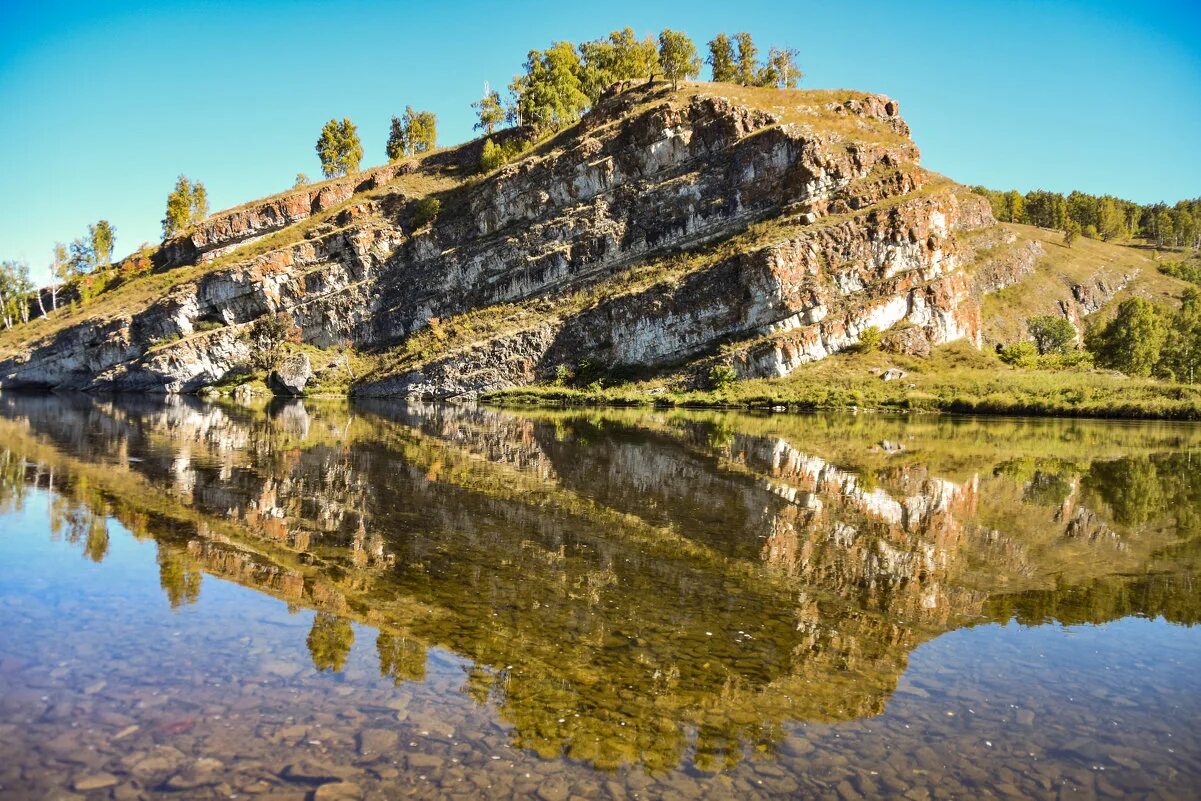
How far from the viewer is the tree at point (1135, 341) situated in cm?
9469

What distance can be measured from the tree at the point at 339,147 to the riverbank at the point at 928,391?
244 ft

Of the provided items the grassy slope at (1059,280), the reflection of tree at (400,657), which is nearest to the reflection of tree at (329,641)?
the reflection of tree at (400,657)

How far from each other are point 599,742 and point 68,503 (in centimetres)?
1994

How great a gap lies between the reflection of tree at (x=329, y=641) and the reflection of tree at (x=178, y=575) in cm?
275

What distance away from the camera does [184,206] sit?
142 meters

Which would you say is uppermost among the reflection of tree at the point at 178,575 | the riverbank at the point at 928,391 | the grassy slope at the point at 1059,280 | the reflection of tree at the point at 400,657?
the grassy slope at the point at 1059,280

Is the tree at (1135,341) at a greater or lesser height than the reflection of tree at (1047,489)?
greater

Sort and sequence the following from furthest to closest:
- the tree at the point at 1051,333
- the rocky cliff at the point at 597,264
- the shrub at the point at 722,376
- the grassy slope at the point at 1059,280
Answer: the grassy slope at the point at 1059,280 < the tree at the point at 1051,333 < the rocky cliff at the point at 597,264 < the shrub at the point at 722,376

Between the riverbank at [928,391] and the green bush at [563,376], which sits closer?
the riverbank at [928,391]

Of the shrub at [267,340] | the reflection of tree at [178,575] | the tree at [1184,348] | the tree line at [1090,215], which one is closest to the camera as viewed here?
the reflection of tree at [178,575]

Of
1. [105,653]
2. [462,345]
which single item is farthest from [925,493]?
[462,345]

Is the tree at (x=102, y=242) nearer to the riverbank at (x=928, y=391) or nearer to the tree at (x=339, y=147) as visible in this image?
the tree at (x=339, y=147)

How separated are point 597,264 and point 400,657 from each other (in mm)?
93626

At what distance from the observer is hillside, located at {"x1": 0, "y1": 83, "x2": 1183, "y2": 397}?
8762 cm
